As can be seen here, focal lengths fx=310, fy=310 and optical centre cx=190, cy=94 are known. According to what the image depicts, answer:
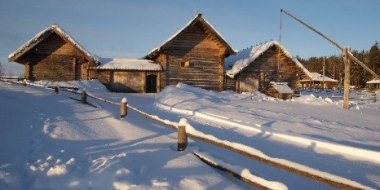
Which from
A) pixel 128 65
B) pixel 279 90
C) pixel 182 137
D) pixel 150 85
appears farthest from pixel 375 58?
pixel 182 137

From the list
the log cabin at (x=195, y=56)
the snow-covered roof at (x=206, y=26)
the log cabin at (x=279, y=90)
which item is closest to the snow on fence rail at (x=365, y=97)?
the log cabin at (x=279, y=90)

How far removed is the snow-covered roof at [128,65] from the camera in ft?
88.0

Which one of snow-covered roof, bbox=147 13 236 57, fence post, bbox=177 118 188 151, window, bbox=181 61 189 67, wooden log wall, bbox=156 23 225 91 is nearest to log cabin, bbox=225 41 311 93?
wooden log wall, bbox=156 23 225 91

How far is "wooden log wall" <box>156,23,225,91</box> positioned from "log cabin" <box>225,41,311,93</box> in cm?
176

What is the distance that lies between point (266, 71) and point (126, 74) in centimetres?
1326

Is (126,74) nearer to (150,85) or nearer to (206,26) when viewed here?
(150,85)

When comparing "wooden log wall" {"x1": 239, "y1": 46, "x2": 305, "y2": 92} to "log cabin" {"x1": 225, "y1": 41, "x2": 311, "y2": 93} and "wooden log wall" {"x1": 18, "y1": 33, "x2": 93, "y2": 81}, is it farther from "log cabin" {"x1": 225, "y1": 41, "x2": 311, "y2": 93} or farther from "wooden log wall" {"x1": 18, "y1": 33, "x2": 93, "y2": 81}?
"wooden log wall" {"x1": 18, "y1": 33, "x2": 93, "y2": 81}

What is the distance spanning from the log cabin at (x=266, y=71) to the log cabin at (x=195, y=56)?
181cm

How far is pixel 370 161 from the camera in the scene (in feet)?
24.7

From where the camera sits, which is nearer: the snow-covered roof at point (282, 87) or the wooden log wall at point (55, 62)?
the wooden log wall at point (55, 62)

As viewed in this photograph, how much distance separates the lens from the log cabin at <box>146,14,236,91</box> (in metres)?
26.7

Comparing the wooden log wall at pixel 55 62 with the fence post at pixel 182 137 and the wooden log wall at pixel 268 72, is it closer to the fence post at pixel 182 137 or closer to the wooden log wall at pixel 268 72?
the wooden log wall at pixel 268 72

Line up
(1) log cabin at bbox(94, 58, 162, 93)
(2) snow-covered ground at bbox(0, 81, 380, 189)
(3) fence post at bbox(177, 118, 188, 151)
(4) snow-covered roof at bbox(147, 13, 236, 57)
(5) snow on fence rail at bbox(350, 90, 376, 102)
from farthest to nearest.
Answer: (5) snow on fence rail at bbox(350, 90, 376, 102) → (1) log cabin at bbox(94, 58, 162, 93) → (4) snow-covered roof at bbox(147, 13, 236, 57) → (3) fence post at bbox(177, 118, 188, 151) → (2) snow-covered ground at bbox(0, 81, 380, 189)

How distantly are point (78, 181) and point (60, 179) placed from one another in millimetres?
295
